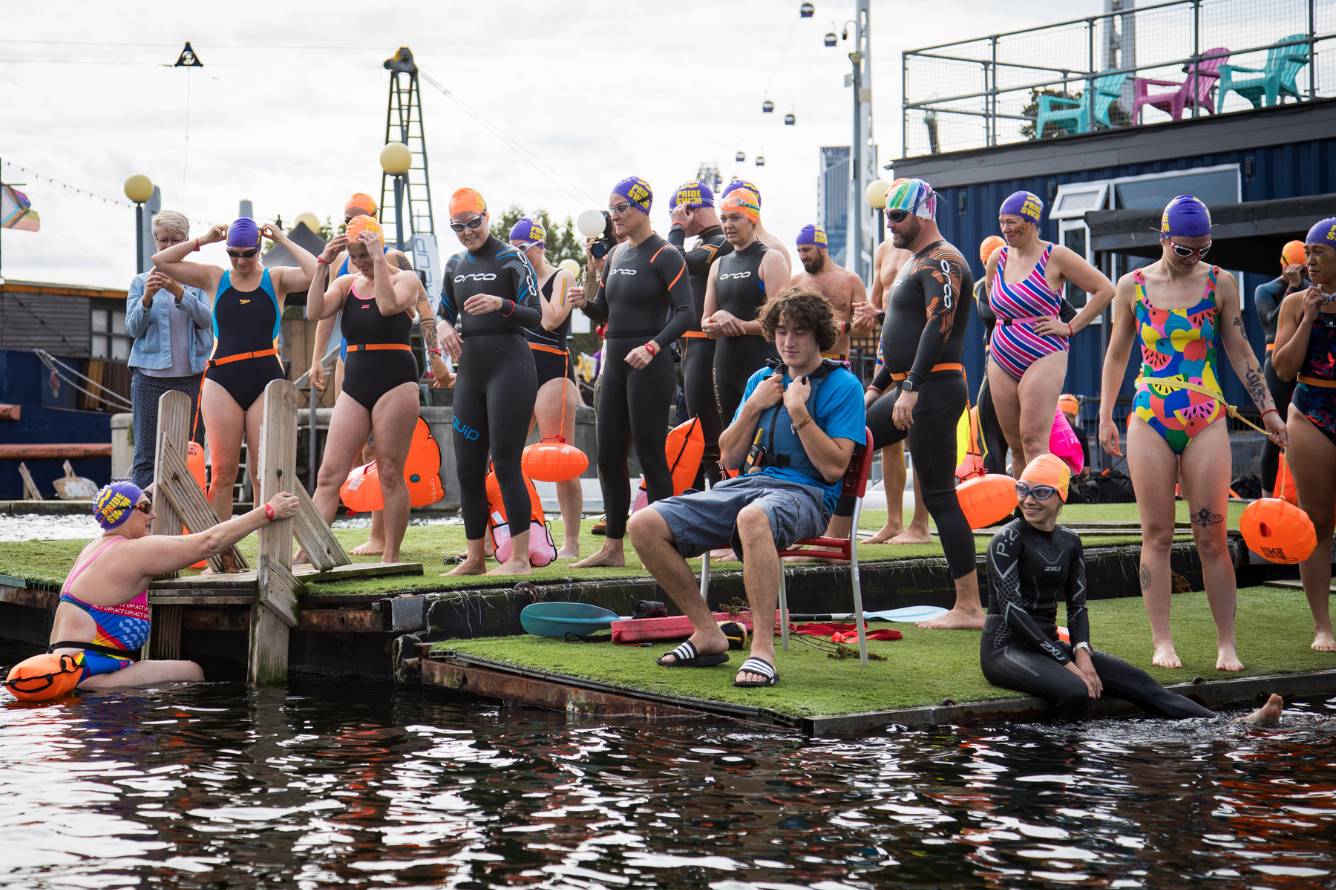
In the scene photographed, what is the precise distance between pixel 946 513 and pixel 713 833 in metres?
3.66

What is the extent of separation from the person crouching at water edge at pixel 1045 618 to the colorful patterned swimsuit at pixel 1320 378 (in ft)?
5.88

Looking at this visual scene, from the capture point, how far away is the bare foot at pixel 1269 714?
5848 mm

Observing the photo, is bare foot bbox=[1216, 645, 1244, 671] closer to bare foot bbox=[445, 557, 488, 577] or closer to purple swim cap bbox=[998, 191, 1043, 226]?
purple swim cap bbox=[998, 191, 1043, 226]

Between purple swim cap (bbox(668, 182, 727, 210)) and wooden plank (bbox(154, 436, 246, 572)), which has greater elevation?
purple swim cap (bbox(668, 182, 727, 210))

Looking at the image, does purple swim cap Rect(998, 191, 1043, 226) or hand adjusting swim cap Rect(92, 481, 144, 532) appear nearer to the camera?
hand adjusting swim cap Rect(92, 481, 144, 532)

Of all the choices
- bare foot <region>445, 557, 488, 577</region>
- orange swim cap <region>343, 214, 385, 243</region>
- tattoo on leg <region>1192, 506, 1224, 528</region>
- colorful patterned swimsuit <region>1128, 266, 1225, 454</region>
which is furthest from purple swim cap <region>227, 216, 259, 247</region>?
tattoo on leg <region>1192, 506, 1224, 528</region>

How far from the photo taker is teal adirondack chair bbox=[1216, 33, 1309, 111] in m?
18.1

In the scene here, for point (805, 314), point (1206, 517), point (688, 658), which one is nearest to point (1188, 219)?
point (1206, 517)

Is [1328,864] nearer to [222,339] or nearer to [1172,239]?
[1172,239]

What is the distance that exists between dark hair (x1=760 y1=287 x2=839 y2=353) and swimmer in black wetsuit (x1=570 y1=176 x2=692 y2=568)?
184 cm

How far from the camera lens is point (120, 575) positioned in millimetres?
7461

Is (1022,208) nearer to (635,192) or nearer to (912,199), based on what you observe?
(912,199)

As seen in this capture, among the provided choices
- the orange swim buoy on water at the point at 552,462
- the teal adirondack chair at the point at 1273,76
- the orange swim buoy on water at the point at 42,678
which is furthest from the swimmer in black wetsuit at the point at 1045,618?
the teal adirondack chair at the point at 1273,76

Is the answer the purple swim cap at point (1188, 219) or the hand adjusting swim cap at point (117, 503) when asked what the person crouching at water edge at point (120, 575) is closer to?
the hand adjusting swim cap at point (117, 503)
